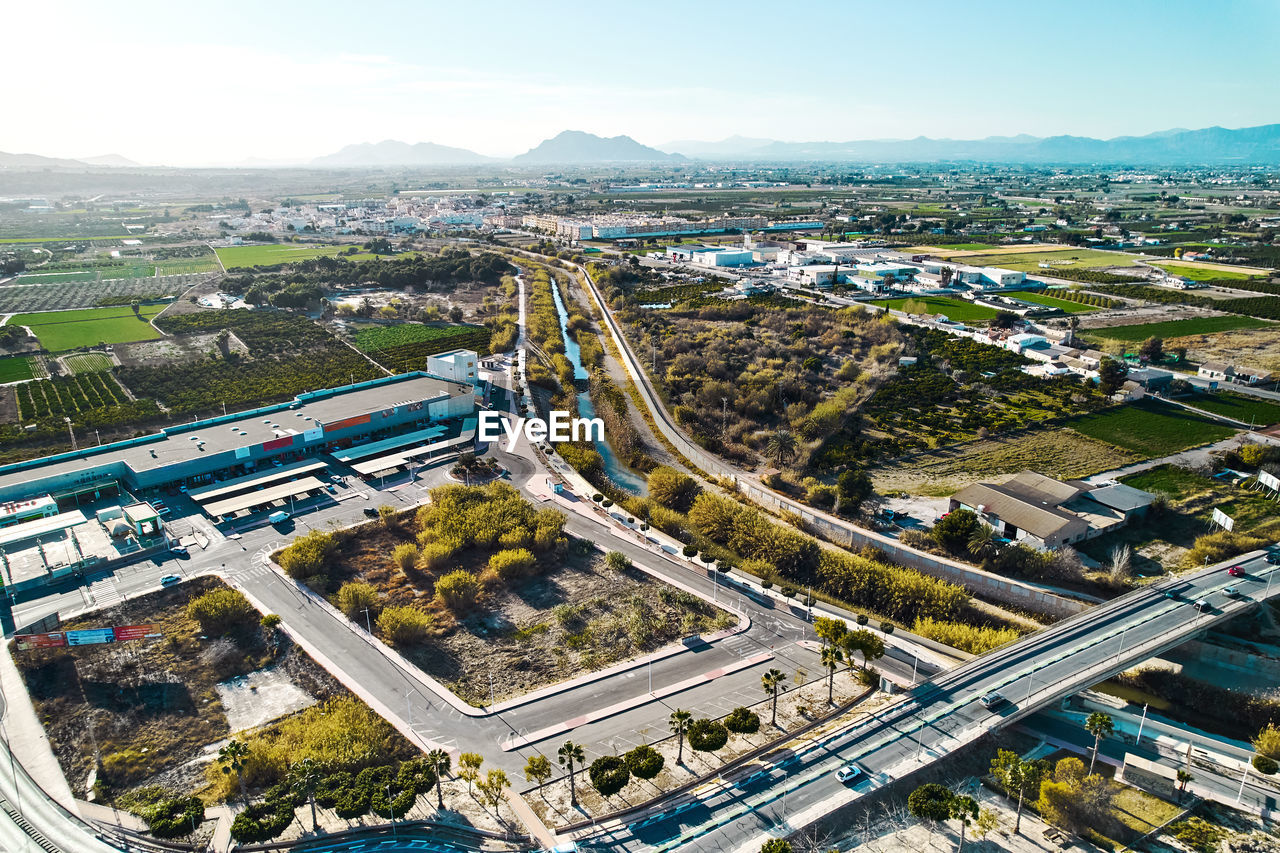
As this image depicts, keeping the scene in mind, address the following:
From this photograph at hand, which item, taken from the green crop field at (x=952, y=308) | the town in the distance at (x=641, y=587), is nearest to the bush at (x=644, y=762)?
the town in the distance at (x=641, y=587)

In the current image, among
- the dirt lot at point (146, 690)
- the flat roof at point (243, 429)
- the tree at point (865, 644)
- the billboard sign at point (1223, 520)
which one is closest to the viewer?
the dirt lot at point (146, 690)

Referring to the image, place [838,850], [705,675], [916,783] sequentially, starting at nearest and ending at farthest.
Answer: [838,850] < [916,783] < [705,675]

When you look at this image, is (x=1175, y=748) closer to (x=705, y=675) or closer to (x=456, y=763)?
(x=705, y=675)

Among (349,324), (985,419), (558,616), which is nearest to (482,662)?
(558,616)

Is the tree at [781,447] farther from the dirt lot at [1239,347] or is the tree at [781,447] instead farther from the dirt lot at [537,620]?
the dirt lot at [1239,347]

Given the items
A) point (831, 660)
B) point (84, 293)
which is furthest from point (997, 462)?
point (84, 293)

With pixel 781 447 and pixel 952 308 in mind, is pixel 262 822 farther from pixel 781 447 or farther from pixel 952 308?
pixel 952 308

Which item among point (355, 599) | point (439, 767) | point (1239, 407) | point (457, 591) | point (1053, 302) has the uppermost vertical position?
point (1053, 302)
